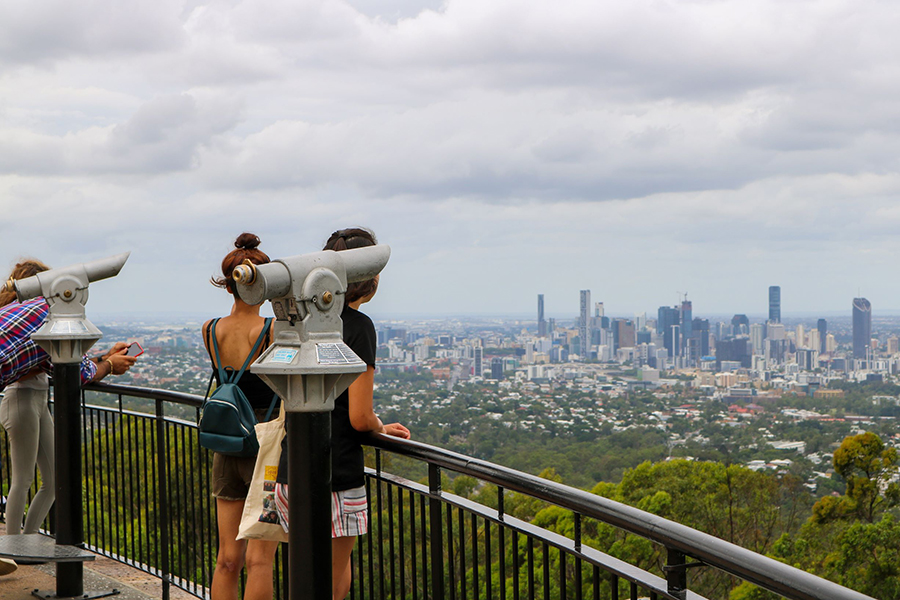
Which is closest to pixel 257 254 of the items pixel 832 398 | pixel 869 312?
pixel 832 398

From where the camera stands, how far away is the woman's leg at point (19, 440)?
18.3ft

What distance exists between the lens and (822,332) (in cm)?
12531

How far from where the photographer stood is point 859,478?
2827 centimetres

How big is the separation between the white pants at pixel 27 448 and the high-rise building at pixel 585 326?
12901 cm

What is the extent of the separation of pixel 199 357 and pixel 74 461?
4869cm

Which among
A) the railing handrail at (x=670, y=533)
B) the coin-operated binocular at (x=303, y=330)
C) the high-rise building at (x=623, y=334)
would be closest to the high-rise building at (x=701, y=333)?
the high-rise building at (x=623, y=334)

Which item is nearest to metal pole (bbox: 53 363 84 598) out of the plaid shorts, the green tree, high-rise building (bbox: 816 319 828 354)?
the plaid shorts

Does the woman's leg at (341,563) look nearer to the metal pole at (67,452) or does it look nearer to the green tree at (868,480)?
the metal pole at (67,452)

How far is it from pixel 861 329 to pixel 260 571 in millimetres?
130196

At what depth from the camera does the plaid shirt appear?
5.24 m

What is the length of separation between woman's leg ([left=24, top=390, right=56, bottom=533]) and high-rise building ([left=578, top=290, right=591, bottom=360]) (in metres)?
129

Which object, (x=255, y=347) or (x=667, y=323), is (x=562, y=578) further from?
(x=667, y=323)

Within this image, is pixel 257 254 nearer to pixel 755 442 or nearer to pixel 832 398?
pixel 755 442

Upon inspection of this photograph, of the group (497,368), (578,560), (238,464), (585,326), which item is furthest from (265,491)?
(585,326)
